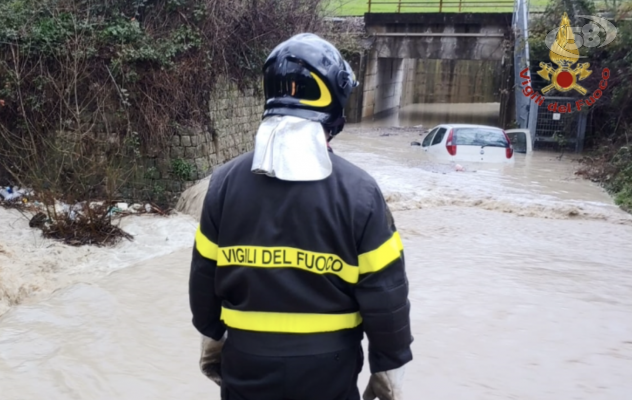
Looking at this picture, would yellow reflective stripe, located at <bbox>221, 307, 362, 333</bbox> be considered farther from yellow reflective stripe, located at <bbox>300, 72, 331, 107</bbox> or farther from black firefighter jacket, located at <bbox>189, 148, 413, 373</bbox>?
yellow reflective stripe, located at <bbox>300, 72, 331, 107</bbox>

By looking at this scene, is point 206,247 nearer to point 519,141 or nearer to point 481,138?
point 481,138

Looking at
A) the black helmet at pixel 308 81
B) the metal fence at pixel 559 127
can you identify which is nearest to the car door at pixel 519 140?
the metal fence at pixel 559 127

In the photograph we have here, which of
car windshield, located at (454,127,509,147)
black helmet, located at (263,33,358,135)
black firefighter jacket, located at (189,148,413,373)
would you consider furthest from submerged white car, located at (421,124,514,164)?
black firefighter jacket, located at (189,148,413,373)

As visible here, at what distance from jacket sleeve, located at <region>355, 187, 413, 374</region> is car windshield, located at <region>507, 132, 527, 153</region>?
1414 centimetres

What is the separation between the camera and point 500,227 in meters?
8.84

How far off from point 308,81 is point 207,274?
772 millimetres

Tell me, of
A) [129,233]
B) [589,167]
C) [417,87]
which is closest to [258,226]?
[129,233]

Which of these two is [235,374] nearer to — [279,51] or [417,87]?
[279,51]

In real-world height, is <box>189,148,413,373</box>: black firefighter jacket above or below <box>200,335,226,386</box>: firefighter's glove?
above

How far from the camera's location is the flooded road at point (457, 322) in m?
4.50

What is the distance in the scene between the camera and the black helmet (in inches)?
85.5

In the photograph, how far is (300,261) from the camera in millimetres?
2055

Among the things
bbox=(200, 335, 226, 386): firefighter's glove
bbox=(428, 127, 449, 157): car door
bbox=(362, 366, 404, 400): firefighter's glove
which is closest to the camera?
bbox=(362, 366, 404, 400): firefighter's glove

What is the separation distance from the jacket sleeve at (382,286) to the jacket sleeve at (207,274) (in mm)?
536
